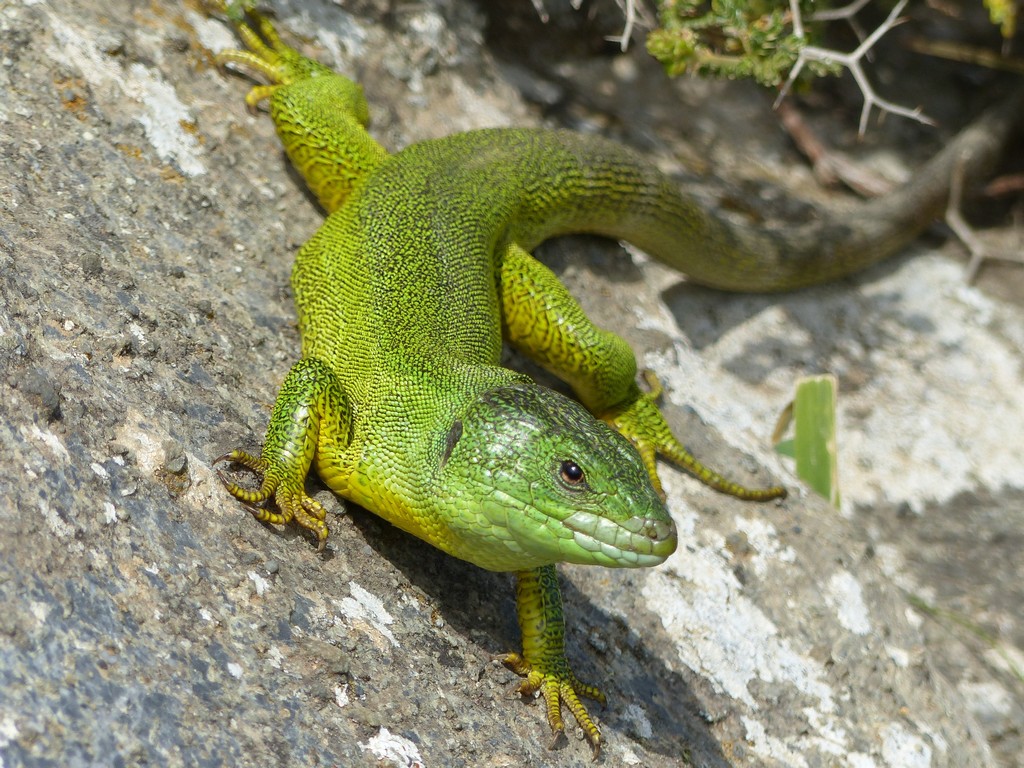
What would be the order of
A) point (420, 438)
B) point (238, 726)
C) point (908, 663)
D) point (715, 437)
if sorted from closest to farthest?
point (238, 726) → point (420, 438) → point (908, 663) → point (715, 437)

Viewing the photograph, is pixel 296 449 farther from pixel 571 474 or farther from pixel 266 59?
pixel 266 59

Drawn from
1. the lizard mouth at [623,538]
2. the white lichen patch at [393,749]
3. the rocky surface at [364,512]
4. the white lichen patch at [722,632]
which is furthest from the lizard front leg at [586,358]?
the white lichen patch at [393,749]

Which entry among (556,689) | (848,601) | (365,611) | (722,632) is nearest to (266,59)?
(365,611)

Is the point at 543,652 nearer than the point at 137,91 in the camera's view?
Yes

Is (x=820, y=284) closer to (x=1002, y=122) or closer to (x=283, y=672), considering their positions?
(x=1002, y=122)

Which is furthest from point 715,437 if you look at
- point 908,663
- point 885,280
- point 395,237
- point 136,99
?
point 136,99

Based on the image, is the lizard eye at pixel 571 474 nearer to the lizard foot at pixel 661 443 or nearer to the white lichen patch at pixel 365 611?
the white lichen patch at pixel 365 611
